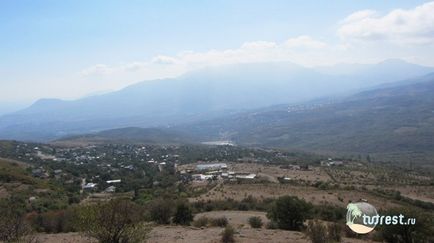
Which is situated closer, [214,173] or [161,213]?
[161,213]

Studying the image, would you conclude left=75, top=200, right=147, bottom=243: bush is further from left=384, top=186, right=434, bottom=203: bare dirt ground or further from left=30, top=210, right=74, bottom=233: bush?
left=384, top=186, right=434, bottom=203: bare dirt ground

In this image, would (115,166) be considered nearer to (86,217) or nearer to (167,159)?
(167,159)

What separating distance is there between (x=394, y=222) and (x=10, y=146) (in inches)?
3980

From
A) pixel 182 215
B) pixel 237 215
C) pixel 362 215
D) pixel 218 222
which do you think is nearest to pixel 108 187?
pixel 237 215

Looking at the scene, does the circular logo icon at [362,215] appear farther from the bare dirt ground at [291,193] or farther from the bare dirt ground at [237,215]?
the bare dirt ground at [291,193]

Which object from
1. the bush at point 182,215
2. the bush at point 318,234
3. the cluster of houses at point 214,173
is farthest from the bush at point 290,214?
the cluster of houses at point 214,173

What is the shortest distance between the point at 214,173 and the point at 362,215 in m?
57.3

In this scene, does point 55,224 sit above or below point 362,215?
below

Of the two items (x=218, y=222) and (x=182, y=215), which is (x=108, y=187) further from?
(x=218, y=222)

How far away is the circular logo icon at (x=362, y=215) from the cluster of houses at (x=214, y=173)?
4640 centimetres

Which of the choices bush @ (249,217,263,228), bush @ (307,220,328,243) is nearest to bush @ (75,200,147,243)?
bush @ (307,220,328,243)

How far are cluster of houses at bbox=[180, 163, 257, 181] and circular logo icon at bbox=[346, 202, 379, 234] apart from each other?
152 ft

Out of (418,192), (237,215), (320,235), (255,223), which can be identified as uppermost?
(320,235)

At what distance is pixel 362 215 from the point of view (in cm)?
1797
